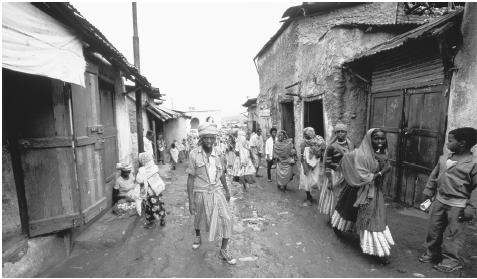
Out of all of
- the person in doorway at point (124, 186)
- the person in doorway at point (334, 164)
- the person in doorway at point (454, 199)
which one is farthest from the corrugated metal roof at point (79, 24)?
the person in doorway at point (454, 199)

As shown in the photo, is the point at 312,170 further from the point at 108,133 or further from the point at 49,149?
the point at 49,149

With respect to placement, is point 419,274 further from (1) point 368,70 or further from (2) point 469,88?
(1) point 368,70

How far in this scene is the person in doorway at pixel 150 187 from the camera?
14.3ft

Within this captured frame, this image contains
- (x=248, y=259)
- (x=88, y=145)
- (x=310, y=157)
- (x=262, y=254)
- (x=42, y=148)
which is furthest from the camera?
(x=310, y=157)

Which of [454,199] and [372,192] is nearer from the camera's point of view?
[454,199]

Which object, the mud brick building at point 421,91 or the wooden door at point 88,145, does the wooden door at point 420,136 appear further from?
the wooden door at point 88,145

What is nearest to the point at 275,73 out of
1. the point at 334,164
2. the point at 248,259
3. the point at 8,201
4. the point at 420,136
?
the point at 420,136

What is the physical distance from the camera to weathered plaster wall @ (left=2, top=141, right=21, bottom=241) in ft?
9.19

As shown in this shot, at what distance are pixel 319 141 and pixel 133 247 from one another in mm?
4126

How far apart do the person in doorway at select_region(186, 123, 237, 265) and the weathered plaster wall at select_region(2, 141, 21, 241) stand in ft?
6.80

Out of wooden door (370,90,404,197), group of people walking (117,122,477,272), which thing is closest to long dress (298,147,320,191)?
group of people walking (117,122,477,272)

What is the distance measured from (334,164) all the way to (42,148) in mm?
4268

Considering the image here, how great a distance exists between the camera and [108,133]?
514 cm

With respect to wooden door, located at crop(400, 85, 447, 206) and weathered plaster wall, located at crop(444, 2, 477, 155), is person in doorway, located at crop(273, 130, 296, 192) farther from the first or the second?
weathered plaster wall, located at crop(444, 2, 477, 155)
